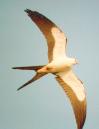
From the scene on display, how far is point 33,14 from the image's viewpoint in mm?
Result: 8477

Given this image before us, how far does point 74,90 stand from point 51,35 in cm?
114

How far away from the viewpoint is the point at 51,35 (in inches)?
348

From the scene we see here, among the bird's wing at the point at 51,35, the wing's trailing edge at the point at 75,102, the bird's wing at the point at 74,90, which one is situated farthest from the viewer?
the bird's wing at the point at 74,90

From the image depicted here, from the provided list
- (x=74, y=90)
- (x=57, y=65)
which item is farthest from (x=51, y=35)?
(x=74, y=90)

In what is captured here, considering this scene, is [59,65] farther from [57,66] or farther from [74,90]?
[74,90]

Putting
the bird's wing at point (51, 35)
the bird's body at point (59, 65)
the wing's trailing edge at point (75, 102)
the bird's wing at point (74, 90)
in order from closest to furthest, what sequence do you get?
the bird's wing at point (51, 35)
the bird's body at point (59, 65)
the wing's trailing edge at point (75, 102)
the bird's wing at point (74, 90)

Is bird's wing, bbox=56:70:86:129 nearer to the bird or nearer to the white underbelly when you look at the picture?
the bird

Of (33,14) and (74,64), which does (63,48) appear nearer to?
(74,64)

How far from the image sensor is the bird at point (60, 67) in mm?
8680

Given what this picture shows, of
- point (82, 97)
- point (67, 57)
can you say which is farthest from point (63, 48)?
point (82, 97)

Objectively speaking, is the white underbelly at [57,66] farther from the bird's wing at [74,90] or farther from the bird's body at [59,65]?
the bird's wing at [74,90]

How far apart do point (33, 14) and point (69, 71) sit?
130 centimetres

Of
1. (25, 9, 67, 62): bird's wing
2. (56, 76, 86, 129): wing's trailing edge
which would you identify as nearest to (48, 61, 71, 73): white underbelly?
(25, 9, 67, 62): bird's wing

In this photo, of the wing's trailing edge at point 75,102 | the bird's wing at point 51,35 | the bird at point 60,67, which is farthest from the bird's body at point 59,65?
the wing's trailing edge at point 75,102
